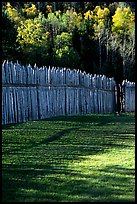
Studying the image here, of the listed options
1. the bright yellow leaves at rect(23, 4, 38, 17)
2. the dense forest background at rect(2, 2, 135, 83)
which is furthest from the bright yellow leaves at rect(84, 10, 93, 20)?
the bright yellow leaves at rect(23, 4, 38, 17)

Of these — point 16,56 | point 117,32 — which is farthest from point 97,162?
point 117,32

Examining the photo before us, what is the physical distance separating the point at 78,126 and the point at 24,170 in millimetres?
6701

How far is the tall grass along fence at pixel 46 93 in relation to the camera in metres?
13.9

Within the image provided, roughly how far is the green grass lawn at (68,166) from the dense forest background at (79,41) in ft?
67.4

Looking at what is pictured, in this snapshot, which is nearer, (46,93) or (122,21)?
(46,93)

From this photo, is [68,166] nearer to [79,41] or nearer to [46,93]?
[46,93]

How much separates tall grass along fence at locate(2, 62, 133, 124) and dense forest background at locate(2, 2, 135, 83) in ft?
36.3

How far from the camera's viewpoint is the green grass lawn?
5332 mm

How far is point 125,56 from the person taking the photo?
50.3m

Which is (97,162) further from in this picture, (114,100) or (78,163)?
(114,100)

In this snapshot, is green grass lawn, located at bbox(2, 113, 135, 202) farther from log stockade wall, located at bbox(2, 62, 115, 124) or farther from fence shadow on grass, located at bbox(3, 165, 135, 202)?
log stockade wall, located at bbox(2, 62, 115, 124)

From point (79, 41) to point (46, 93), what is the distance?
116 feet

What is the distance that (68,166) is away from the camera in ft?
22.9

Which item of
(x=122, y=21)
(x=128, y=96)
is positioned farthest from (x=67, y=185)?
(x=122, y=21)
